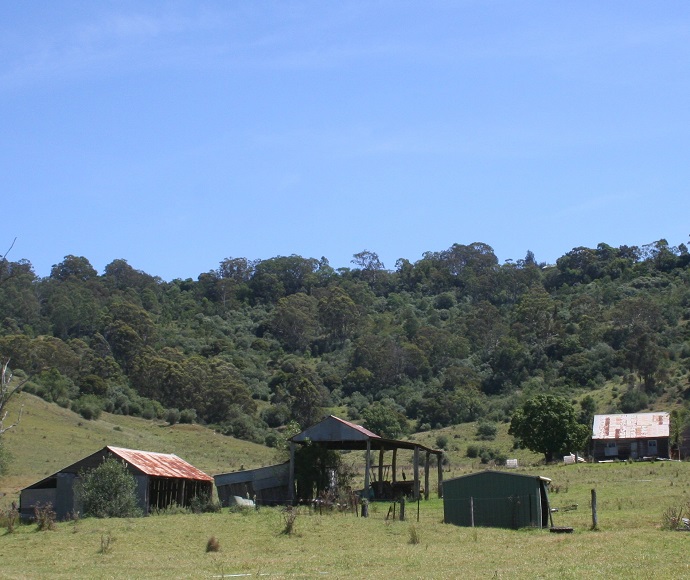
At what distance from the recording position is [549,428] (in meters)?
66.5

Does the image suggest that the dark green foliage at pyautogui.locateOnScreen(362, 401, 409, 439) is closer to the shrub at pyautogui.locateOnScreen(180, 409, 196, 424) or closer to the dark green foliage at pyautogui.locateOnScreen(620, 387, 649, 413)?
the shrub at pyautogui.locateOnScreen(180, 409, 196, 424)

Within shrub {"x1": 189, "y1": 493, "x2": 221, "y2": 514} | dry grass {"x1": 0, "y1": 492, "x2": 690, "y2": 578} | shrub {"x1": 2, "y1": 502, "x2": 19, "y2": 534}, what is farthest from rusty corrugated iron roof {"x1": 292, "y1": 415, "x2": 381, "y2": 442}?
shrub {"x1": 2, "y1": 502, "x2": 19, "y2": 534}

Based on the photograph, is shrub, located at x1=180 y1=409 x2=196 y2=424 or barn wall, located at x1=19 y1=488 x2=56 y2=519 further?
shrub, located at x1=180 y1=409 x2=196 y2=424

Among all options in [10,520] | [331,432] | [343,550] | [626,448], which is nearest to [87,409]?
[626,448]

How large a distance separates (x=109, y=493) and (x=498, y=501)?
572 inches

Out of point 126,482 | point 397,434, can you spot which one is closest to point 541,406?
point 397,434

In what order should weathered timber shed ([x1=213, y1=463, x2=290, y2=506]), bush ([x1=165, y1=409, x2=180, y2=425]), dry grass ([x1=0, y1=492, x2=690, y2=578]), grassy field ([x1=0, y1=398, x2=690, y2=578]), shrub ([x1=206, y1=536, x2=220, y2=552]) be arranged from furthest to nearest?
bush ([x1=165, y1=409, x2=180, y2=425])
weathered timber shed ([x1=213, y1=463, x2=290, y2=506])
shrub ([x1=206, y1=536, x2=220, y2=552])
grassy field ([x1=0, y1=398, x2=690, y2=578])
dry grass ([x1=0, y1=492, x2=690, y2=578])

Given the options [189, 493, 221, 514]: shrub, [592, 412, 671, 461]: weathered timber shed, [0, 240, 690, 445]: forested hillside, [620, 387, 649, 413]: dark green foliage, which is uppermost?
[0, 240, 690, 445]: forested hillside

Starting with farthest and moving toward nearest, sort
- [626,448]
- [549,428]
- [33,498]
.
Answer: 1. [626,448]
2. [549,428]
3. [33,498]

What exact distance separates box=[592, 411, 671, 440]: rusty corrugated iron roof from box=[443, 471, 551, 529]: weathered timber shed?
3859 centimetres

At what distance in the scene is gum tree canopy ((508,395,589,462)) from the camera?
66.5m

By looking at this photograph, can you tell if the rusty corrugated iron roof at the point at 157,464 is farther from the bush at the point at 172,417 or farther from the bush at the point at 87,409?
the bush at the point at 172,417

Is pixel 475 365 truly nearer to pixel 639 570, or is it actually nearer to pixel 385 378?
pixel 385 378

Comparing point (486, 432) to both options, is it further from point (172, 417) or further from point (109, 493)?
point (109, 493)
